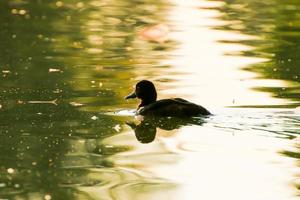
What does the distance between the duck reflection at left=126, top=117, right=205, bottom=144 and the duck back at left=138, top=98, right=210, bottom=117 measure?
0.07 m

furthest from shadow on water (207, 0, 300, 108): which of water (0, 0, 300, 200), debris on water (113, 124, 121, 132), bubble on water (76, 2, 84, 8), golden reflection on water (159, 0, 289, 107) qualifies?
bubble on water (76, 2, 84, 8)

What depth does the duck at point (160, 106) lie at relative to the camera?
35.9 ft

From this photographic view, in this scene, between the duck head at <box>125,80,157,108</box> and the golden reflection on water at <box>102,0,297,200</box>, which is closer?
the golden reflection on water at <box>102,0,297,200</box>

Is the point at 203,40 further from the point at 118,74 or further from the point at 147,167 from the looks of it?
the point at 147,167

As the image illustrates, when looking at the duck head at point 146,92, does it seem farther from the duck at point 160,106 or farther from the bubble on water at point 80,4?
the bubble on water at point 80,4

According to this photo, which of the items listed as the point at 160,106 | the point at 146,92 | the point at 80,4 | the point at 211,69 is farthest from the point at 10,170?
the point at 80,4

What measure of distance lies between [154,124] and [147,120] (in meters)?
0.15

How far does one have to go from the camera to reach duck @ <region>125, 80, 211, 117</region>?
35.9ft

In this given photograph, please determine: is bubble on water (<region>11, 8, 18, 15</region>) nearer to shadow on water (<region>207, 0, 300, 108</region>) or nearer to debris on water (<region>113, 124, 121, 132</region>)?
shadow on water (<region>207, 0, 300, 108</region>)

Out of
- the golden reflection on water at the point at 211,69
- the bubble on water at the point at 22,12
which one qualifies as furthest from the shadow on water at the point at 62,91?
the golden reflection on water at the point at 211,69

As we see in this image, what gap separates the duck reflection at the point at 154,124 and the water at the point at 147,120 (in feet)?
0.08

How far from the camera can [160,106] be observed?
447 inches

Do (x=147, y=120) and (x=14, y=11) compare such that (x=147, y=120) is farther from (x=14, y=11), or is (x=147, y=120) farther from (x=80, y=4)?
(x=80, y=4)

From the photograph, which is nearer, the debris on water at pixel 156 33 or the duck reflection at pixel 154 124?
the duck reflection at pixel 154 124
